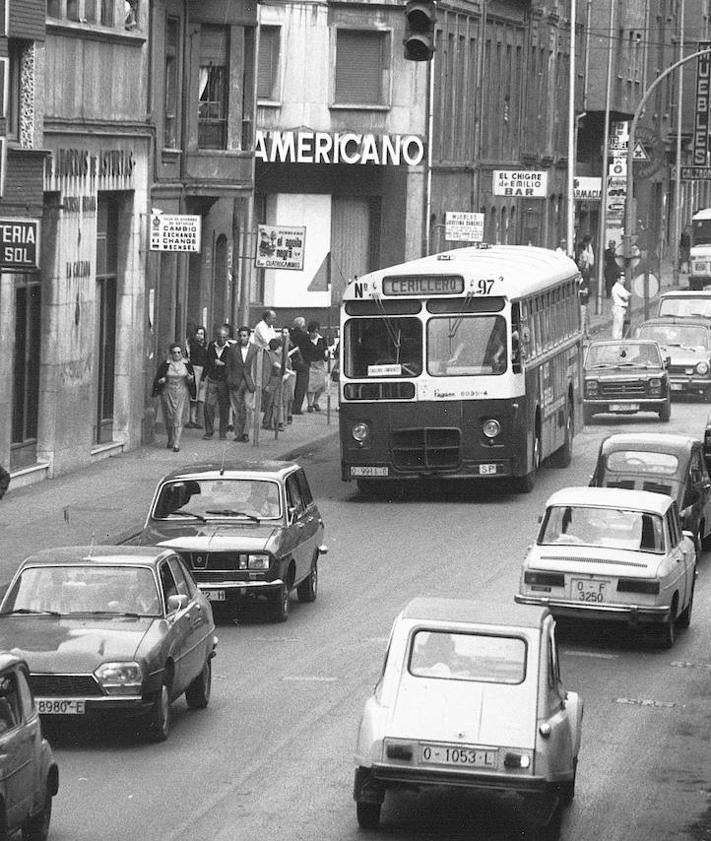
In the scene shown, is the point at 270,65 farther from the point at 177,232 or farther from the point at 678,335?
the point at 177,232

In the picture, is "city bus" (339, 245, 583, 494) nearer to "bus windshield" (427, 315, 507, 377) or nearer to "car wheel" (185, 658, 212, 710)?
"bus windshield" (427, 315, 507, 377)

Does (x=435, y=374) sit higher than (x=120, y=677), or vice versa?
(x=435, y=374)

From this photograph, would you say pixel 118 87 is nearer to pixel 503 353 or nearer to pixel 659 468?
pixel 503 353

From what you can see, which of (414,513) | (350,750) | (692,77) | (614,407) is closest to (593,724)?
(350,750)

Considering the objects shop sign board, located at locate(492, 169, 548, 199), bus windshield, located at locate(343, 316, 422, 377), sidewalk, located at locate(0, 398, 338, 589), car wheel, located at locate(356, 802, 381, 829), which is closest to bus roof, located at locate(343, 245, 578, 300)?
bus windshield, located at locate(343, 316, 422, 377)

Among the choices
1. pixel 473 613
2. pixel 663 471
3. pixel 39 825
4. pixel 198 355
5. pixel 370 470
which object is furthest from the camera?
pixel 198 355

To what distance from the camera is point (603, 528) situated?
69.6ft

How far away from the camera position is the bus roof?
99.5 feet

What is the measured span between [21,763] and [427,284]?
736 inches

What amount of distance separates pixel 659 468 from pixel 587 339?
34023 millimetres

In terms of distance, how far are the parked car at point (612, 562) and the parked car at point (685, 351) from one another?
1022 inches

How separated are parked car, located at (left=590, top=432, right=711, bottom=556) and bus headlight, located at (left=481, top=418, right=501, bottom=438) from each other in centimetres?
322

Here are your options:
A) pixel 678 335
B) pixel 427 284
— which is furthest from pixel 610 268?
pixel 427 284

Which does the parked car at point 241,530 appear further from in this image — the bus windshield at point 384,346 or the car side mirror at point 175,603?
the bus windshield at point 384,346
